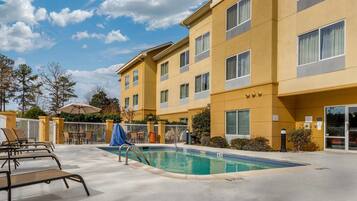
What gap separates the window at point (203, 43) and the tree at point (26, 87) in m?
30.6

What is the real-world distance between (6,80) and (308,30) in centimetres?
4115

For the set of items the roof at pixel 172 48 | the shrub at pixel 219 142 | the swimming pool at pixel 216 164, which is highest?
the roof at pixel 172 48

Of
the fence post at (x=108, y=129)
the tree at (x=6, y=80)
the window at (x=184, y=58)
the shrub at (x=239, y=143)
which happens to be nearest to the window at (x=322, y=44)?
the shrub at (x=239, y=143)

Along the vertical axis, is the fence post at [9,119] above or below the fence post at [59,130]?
above

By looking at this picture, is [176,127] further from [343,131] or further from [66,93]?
[66,93]

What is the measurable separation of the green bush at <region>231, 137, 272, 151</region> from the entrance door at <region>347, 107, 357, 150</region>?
3479 mm

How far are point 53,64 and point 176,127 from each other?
30114mm

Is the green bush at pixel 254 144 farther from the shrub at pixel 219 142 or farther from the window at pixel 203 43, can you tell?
the window at pixel 203 43

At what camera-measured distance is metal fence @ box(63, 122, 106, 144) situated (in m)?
21.2

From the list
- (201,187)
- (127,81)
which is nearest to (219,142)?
(201,187)

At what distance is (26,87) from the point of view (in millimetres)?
47594

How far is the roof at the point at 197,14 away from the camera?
952 inches

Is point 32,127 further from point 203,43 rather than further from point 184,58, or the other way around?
point 184,58

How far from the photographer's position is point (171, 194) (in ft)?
20.4
